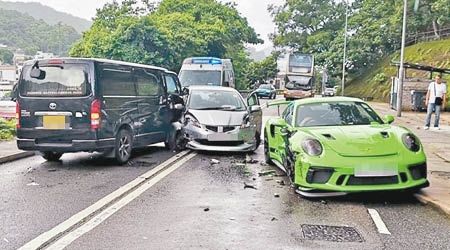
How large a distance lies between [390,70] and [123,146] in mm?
41639

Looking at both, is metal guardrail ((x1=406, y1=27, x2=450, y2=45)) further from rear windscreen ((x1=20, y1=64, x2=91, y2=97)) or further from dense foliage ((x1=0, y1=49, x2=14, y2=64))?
dense foliage ((x1=0, y1=49, x2=14, y2=64))

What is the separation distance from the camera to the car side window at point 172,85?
11.0 metres

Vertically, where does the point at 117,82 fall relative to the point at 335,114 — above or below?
above

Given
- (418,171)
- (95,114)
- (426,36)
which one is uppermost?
(426,36)

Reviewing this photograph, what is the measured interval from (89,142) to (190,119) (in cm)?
285

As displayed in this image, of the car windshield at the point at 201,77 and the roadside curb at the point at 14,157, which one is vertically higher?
the car windshield at the point at 201,77

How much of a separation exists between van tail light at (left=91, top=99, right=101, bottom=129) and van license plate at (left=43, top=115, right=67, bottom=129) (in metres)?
0.51

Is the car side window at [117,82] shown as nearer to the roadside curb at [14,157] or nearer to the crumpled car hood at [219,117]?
the crumpled car hood at [219,117]

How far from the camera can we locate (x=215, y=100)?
11.3m

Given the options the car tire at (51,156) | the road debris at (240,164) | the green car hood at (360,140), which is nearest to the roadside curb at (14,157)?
the car tire at (51,156)

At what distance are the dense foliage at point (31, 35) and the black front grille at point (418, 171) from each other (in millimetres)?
104256

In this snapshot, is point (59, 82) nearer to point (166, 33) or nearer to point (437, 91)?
point (437, 91)

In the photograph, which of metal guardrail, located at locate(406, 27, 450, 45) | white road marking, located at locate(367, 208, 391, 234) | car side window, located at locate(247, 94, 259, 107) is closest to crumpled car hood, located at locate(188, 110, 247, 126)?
car side window, located at locate(247, 94, 259, 107)

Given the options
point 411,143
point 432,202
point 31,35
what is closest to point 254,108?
point 411,143
